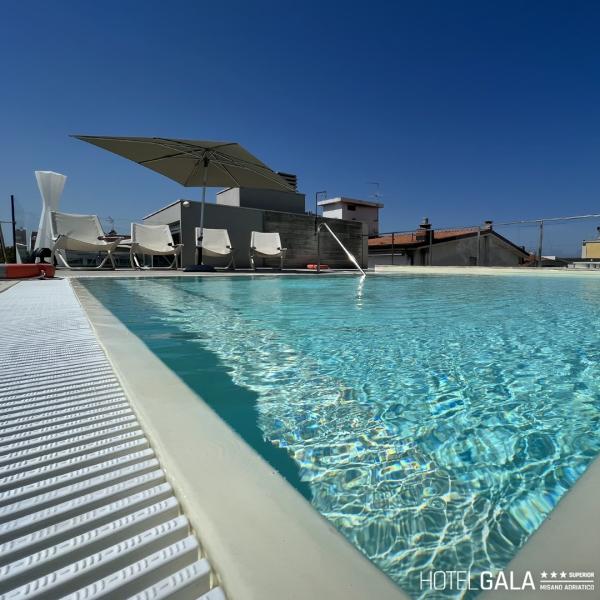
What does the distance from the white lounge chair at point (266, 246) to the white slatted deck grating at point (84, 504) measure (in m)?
9.24

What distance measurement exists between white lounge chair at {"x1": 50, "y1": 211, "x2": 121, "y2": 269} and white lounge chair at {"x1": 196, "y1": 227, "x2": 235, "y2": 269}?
190cm

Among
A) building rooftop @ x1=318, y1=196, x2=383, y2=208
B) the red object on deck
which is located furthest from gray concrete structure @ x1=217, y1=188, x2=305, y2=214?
building rooftop @ x1=318, y1=196, x2=383, y2=208

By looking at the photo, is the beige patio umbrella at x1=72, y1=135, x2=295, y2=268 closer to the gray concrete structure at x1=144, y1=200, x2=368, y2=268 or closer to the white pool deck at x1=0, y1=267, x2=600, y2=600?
the gray concrete structure at x1=144, y1=200, x2=368, y2=268

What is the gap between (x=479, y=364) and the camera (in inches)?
89.2

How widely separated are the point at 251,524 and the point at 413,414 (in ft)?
3.50

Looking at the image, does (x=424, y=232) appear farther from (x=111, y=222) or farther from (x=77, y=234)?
(x=77, y=234)

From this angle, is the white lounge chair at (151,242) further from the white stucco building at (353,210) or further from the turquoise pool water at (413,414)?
the white stucco building at (353,210)

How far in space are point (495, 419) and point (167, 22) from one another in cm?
1263

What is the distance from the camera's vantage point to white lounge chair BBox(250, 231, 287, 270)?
10.6 meters

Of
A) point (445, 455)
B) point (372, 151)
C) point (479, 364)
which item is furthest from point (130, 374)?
point (372, 151)

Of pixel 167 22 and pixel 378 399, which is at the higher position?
pixel 167 22

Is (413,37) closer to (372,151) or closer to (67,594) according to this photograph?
(372,151)

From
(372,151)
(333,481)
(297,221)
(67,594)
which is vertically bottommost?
(333,481)

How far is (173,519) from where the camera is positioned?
72 cm
